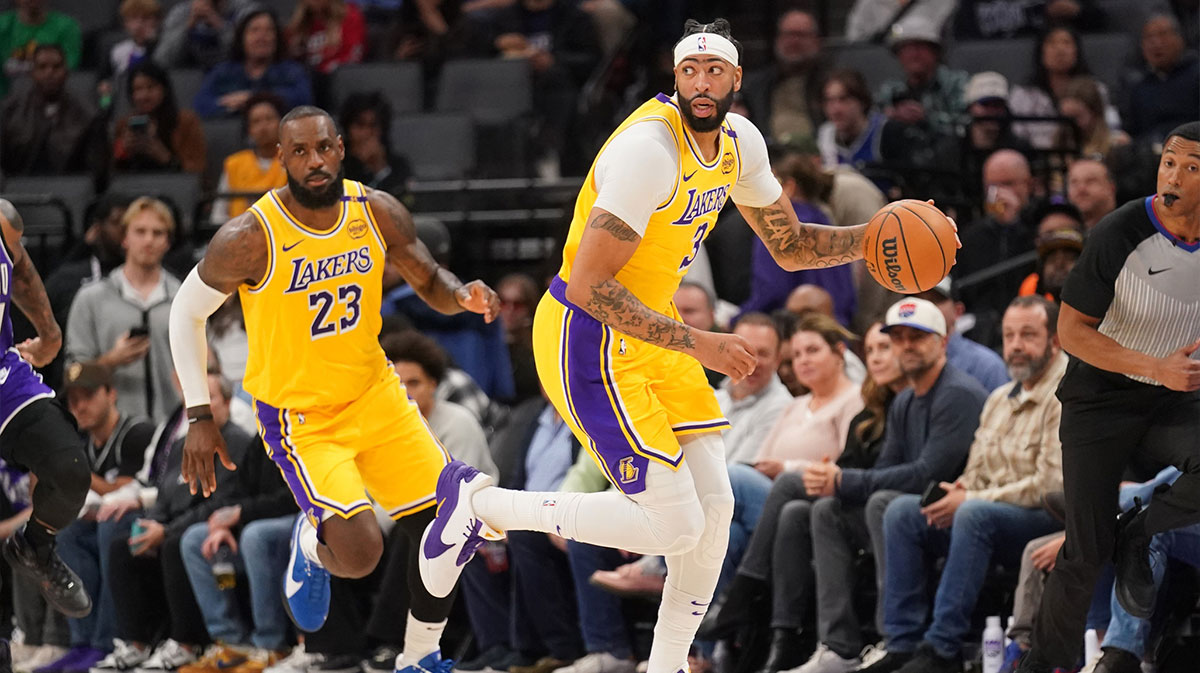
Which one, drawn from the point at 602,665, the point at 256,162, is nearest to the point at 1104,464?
the point at 602,665

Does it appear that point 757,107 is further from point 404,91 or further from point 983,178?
point 404,91

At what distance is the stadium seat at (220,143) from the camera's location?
1262cm

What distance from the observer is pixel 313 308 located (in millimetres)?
6664

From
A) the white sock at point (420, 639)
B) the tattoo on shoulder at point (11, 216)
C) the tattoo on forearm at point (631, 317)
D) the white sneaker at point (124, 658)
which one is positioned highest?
the tattoo on shoulder at point (11, 216)

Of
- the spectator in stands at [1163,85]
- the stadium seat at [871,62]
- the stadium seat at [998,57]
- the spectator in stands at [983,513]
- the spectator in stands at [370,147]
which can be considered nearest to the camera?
the spectator in stands at [983,513]

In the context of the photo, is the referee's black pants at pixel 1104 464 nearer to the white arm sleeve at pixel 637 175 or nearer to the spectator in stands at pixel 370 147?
the white arm sleeve at pixel 637 175

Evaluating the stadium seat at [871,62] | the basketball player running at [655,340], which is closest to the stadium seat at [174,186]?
the stadium seat at [871,62]

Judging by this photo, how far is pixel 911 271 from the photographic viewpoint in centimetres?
591

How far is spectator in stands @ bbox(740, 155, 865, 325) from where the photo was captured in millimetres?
9562

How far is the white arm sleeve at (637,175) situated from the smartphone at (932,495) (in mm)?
2512

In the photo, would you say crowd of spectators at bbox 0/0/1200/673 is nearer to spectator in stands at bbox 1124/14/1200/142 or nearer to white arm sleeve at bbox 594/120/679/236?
spectator in stands at bbox 1124/14/1200/142

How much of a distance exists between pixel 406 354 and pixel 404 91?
14.2ft

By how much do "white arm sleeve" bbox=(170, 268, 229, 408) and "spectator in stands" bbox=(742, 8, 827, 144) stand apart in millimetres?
5635

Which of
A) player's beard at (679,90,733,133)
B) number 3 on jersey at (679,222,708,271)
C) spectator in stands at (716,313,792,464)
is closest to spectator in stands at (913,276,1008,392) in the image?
spectator in stands at (716,313,792,464)
